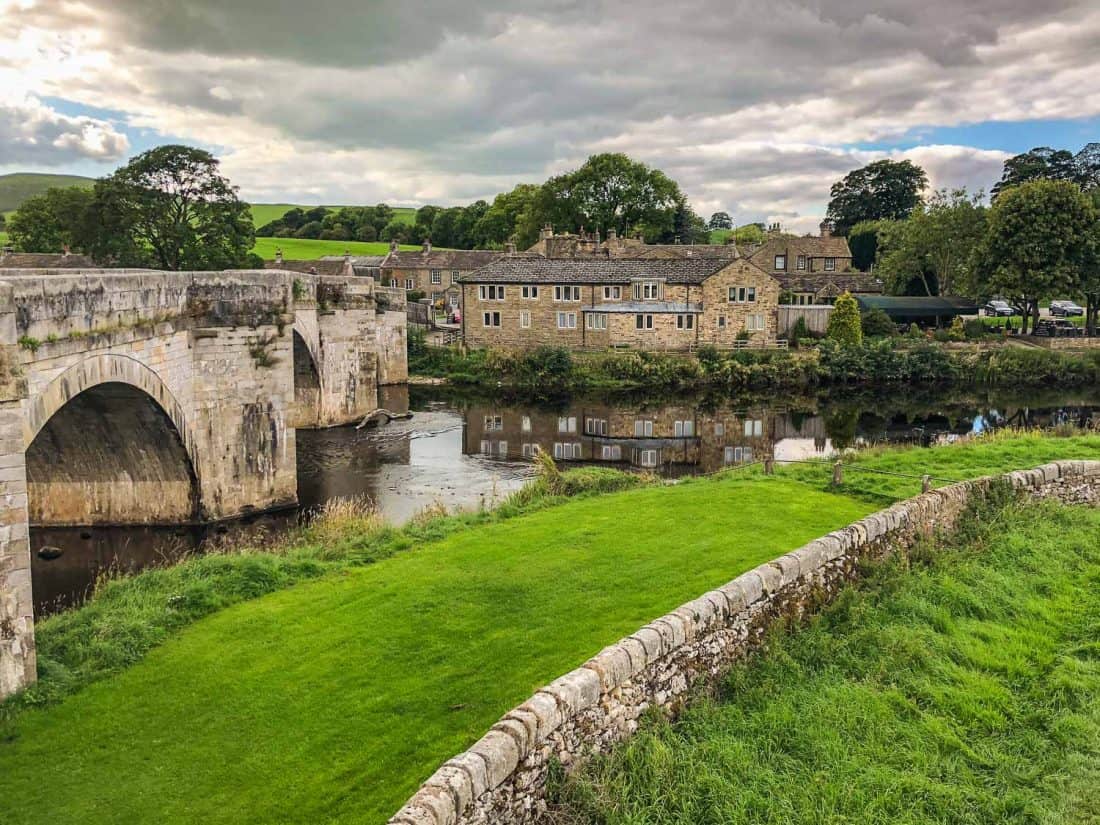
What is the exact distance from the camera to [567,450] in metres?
31.3

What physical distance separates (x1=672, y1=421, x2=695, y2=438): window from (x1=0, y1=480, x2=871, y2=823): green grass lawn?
744 inches

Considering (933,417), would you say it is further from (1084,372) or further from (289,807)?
(289,807)

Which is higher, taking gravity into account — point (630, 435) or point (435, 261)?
point (435, 261)

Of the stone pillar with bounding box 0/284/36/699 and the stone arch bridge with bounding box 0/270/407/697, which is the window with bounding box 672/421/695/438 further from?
the stone pillar with bounding box 0/284/36/699

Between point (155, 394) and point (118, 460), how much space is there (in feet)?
10.2

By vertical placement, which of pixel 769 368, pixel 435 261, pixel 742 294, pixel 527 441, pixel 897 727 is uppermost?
pixel 435 261

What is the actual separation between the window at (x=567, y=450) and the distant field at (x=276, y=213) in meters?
98.0

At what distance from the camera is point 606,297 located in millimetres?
49906

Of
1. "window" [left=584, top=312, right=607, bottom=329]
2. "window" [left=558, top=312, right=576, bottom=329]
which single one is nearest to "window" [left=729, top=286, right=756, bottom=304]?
"window" [left=584, top=312, right=607, bottom=329]

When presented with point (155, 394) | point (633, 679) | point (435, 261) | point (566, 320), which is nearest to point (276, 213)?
point (435, 261)

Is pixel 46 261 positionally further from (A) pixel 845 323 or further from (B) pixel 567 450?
(A) pixel 845 323

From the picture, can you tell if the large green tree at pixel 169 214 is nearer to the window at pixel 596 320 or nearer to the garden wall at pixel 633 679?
the window at pixel 596 320

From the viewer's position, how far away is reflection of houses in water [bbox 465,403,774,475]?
2984 centimetres

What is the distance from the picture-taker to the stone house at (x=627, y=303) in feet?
161
